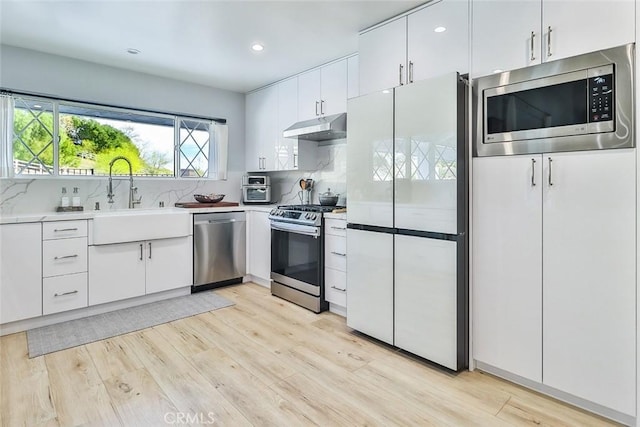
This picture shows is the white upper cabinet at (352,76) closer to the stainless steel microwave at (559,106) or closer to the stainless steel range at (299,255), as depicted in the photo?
the stainless steel range at (299,255)

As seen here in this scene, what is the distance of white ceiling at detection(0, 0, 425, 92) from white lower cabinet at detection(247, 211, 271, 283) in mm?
1668

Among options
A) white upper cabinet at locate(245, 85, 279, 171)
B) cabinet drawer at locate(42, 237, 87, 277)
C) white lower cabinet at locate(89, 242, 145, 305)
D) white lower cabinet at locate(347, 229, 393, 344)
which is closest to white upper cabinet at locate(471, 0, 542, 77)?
white lower cabinet at locate(347, 229, 393, 344)

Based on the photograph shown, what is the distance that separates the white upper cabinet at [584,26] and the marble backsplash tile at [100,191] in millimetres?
3798

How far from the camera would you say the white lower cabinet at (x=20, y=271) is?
270cm

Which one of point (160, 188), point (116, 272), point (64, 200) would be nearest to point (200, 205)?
point (160, 188)

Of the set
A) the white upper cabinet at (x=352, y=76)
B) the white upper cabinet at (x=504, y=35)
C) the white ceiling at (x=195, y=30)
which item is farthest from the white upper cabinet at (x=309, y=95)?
the white upper cabinet at (x=504, y=35)

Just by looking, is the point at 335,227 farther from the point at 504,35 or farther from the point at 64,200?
the point at 64,200

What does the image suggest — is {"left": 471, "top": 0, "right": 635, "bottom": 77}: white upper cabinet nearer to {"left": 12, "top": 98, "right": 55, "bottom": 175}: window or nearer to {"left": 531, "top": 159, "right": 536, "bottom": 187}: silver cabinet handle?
{"left": 531, "top": 159, "right": 536, "bottom": 187}: silver cabinet handle

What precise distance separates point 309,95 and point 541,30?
232cm

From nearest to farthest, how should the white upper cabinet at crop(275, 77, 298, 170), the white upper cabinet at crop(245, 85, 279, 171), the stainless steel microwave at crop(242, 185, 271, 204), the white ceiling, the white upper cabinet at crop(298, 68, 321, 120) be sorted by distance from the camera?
the white ceiling < the white upper cabinet at crop(298, 68, 321, 120) < the white upper cabinet at crop(275, 77, 298, 170) < the white upper cabinet at crop(245, 85, 279, 171) < the stainless steel microwave at crop(242, 185, 271, 204)

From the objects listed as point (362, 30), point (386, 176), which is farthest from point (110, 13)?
point (386, 176)

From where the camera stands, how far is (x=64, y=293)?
2.96m

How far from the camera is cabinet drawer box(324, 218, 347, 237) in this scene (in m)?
3.02

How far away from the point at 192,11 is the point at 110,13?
60cm
